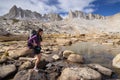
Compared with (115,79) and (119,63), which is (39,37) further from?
(119,63)

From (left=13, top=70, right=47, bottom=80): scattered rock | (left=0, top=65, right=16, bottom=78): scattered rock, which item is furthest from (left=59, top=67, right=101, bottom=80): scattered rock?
(left=0, top=65, right=16, bottom=78): scattered rock

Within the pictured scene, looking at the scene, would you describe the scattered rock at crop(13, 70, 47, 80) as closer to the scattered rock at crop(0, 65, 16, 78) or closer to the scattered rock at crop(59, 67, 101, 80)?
the scattered rock at crop(0, 65, 16, 78)

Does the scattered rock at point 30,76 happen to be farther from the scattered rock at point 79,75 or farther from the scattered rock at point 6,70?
the scattered rock at point 79,75

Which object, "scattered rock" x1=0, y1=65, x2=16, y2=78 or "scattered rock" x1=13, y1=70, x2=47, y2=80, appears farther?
"scattered rock" x1=0, y1=65, x2=16, y2=78

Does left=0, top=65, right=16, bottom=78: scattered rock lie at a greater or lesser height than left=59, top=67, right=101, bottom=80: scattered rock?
greater

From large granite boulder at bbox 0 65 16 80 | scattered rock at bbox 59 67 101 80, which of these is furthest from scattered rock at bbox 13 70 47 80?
scattered rock at bbox 59 67 101 80

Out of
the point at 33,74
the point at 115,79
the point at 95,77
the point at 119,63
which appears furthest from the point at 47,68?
the point at 119,63

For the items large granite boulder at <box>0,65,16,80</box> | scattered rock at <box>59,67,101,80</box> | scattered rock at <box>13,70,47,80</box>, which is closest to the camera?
scattered rock at <box>13,70,47,80</box>

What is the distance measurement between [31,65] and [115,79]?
6.21 m

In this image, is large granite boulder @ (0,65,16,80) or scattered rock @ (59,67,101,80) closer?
scattered rock @ (59,67,101,80)

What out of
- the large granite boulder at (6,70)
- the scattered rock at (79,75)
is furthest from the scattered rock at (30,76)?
the scattered rock at (79,75)

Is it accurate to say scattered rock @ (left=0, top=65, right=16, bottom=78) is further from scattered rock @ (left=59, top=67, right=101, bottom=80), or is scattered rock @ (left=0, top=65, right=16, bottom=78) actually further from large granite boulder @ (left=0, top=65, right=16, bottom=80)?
scattered rock @ (left=59, top=67, right=101, bottom=80)

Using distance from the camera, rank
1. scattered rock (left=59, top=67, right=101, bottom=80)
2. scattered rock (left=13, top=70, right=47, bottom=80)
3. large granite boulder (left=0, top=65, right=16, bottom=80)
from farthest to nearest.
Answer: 1. large granite boulder (left=0, top=65, right=16, bottom=80)
2. scattered rock (left=59, top=67, right=101, bottom=80)
3. scattered rock (left=13, top=70, right=47, bottom=80)

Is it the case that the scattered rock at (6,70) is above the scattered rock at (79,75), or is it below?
above
